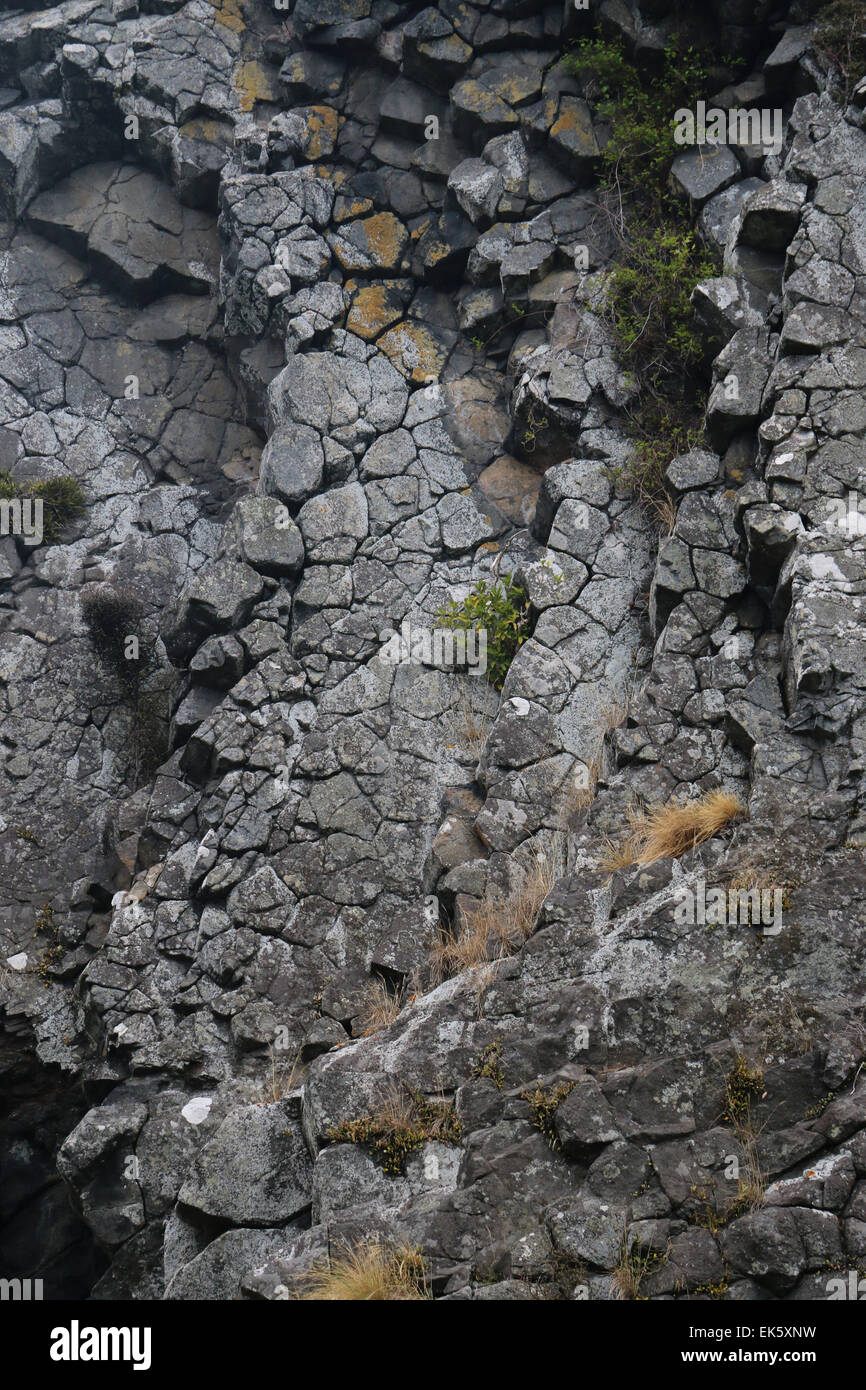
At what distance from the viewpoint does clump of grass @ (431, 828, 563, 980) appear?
860cm

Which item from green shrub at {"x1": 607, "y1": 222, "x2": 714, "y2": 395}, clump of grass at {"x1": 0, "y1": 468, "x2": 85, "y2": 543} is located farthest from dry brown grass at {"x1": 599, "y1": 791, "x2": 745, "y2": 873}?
clump of grass at {"x1": 0, "y1": 468, "x2": 85, "y2": 543}

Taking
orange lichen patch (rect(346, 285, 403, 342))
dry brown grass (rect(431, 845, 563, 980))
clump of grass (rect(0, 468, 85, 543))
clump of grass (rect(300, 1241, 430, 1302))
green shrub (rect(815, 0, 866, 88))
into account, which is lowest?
clump of grass (rect(300, 1241, 430, 1302))

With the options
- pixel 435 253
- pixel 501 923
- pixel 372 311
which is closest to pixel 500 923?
pixel 501 923

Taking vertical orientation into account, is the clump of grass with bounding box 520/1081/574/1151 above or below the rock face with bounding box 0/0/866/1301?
below

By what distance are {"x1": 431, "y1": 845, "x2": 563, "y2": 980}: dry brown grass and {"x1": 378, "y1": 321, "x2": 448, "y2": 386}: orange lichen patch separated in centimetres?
581

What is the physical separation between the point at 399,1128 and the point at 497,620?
4.91 metres

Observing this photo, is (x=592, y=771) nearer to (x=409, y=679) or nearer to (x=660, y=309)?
(x=409, y=679)

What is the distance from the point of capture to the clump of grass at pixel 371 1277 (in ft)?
20.9

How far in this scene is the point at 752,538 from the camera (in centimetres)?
920

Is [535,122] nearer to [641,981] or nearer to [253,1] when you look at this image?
[253,1]

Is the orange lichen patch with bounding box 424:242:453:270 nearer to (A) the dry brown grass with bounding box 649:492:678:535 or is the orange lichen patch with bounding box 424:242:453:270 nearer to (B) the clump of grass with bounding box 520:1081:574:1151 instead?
(A) the dry brown grass with bounding box 649:492:678:535

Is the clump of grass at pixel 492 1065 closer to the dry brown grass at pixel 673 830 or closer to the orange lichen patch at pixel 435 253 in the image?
the dry brown grass at pixel 673 830

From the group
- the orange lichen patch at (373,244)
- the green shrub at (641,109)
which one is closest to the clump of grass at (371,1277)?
the green shrub at (641,109)

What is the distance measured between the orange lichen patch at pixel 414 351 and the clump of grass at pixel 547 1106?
797 cm
